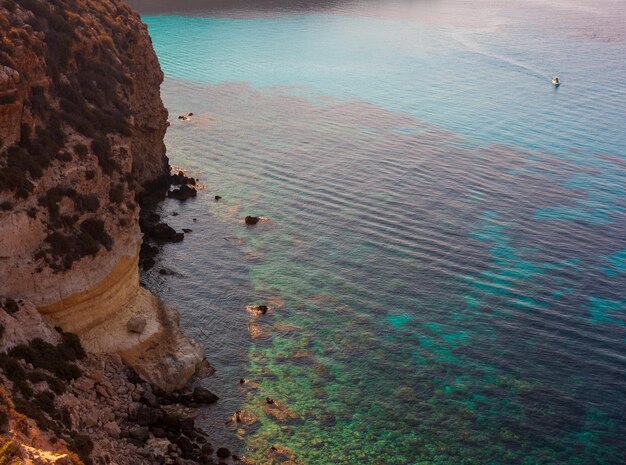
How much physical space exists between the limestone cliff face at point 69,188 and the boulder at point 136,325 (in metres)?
0.32

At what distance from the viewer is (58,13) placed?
164 feet

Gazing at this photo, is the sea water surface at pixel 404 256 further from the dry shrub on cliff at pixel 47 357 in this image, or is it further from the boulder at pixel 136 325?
the dry shrub on cliff at pixel 47 357

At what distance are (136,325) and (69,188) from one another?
9426 mm

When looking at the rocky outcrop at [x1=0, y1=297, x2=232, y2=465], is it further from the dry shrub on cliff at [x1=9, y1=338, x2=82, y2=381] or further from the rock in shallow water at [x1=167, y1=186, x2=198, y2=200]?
the rock in shallow water at [x1=167, y1=186, x2=198, y2=200]

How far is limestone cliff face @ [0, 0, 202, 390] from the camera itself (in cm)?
3788

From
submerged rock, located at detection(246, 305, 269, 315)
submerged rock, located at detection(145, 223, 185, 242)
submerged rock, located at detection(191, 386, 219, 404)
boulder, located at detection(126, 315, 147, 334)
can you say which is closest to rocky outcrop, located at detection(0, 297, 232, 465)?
submerged rock, located at detection(191, 386, 219, 404)

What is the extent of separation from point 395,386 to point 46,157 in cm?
2625

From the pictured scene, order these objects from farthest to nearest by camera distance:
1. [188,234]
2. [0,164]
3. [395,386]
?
[188,234], [395,386], [0,164]

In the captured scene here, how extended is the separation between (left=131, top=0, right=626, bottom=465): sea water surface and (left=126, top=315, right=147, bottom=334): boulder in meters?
5.59

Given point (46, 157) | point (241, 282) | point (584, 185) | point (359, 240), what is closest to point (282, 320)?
point (241, 282)

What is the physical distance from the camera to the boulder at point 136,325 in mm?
42125

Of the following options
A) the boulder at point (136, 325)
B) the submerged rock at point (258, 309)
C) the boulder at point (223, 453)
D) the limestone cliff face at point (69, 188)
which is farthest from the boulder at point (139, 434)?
the submerged rock at point (258, 309)

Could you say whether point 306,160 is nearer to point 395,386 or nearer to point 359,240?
point 359,240

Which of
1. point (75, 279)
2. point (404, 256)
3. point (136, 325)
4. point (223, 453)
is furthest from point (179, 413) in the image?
point (404, 256)
